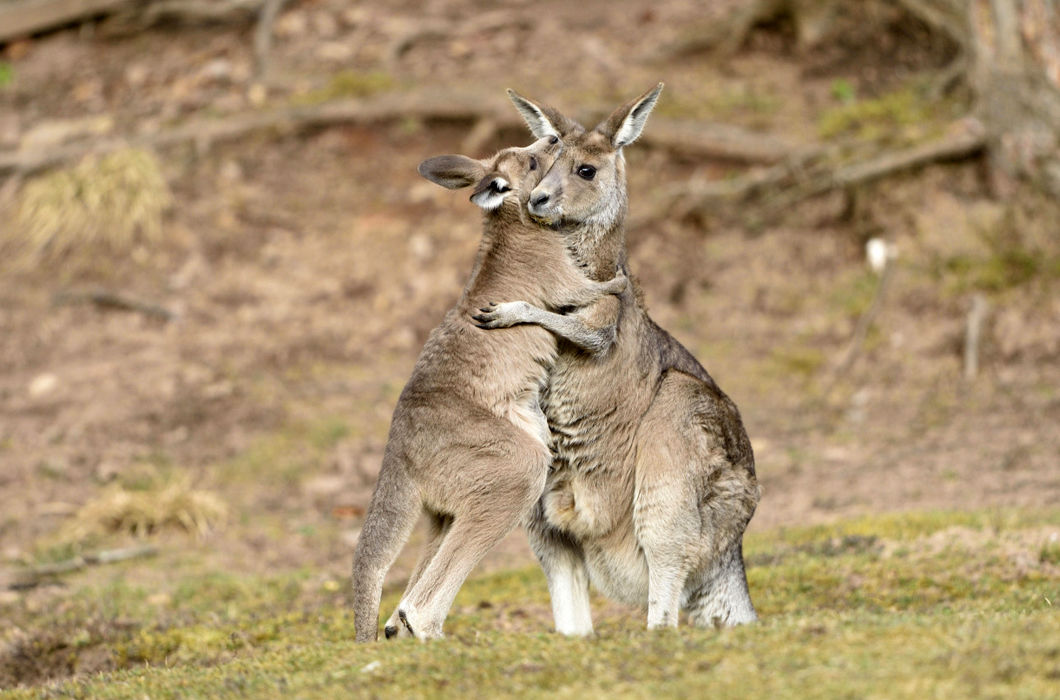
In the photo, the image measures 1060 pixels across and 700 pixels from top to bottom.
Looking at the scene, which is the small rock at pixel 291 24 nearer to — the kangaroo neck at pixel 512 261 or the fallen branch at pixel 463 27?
the fallen branch at pixel 463 27

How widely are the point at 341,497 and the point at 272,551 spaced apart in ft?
4.15

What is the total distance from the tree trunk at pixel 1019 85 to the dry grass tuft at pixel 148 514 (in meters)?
8.17

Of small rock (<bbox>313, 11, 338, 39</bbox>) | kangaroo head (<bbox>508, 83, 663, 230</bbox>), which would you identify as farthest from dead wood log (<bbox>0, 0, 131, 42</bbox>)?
kangaroo head (<bbox>508, 83, 663, 230</bbox>)

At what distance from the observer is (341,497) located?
1172 cm

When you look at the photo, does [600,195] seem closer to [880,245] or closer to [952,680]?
[952,680]

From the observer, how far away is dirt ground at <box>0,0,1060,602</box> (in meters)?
11.5

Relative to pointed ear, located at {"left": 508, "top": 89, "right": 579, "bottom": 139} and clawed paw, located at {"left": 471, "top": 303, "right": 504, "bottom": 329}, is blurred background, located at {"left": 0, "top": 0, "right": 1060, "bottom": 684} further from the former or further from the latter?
pointed ear, located at {"left": 508, "top": 89, "right": 579, "bottom": 139}

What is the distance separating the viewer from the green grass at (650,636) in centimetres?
438

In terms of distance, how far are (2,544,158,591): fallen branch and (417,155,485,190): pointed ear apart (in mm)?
5040

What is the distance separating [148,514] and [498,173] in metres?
5.69

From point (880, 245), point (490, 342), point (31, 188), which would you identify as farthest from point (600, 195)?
point (31, 188)

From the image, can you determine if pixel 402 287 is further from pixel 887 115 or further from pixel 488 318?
pixel 488 318

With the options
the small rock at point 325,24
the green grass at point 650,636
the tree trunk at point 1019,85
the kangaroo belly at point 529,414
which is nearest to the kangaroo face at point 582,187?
the kangaroo belly at point 529,414

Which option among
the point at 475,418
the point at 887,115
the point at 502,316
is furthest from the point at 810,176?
the point at 475,418
